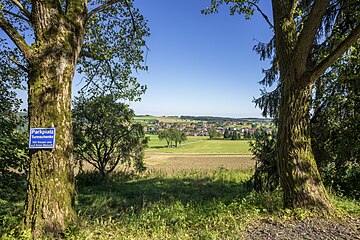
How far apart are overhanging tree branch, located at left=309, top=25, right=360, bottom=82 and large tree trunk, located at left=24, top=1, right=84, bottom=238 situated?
150 inches

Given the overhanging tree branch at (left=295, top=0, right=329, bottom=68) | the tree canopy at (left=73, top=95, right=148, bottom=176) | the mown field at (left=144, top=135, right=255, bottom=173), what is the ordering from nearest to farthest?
1. the overhanging tree branch at (left=295, top=0, right=329, bottom=68)
2. the tree canopy at (left=73, top=95, right=148, bottom=176)
3. the mown field at (left=144, top=135, right=255, bottom=173)

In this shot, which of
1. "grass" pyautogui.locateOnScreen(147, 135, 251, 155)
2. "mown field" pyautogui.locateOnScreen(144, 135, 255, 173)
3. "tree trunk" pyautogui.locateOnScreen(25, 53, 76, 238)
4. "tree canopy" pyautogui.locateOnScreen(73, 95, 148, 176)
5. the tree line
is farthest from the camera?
the tree line

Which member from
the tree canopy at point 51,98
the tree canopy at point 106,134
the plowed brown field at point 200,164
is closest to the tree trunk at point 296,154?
the tree canopy at point 51,98

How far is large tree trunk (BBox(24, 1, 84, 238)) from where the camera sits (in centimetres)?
312

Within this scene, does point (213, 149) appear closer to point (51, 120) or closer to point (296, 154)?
point (296, 154)

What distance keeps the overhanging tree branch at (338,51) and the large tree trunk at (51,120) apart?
3.82 m

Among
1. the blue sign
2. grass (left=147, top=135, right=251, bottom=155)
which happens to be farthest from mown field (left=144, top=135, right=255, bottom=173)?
the blue sign

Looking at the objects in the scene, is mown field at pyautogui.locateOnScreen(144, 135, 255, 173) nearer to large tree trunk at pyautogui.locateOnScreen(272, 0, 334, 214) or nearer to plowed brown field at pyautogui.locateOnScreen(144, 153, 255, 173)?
plowed brown field at pyautogui.locateOnScreen(144, 153, 255, 173)

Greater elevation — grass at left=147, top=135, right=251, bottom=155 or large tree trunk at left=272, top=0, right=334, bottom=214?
large tree trunk at left=272, top=0, right=334, bottom=214

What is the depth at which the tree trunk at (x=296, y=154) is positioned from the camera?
12.9 feet

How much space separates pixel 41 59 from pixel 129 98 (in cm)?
452

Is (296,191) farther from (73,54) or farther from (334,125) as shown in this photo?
(73,54)

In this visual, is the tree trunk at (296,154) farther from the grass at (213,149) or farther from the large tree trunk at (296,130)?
the grass at (213,149)

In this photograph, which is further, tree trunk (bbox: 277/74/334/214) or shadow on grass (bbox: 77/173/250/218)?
shadow on grass (bbox: 77/173/250/218)
